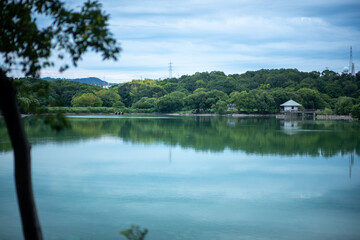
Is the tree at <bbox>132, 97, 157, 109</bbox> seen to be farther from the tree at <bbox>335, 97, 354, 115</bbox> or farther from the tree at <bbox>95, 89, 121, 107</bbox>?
the tree at <bbox>335, 97, 354, 115</bbox>

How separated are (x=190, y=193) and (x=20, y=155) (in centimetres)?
621

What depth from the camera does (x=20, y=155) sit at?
288 centimetres

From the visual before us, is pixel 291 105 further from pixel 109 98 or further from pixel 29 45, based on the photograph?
pixel 29 45

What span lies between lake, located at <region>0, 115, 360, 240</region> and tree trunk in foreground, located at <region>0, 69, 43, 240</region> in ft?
9.76

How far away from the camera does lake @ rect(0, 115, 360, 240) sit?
6410 millimetres

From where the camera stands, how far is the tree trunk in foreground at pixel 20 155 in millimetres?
2795

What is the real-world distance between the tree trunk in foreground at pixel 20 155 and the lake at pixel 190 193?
2.98 m

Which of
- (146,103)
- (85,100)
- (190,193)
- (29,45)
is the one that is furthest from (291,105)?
(29,45)

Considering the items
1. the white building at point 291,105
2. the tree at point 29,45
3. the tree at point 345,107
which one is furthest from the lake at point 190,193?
the white building at point 291,105

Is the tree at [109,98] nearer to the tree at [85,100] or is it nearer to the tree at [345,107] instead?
the tree at [85,100]

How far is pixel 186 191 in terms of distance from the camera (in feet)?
29.2

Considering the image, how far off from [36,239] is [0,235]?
378 centimetres

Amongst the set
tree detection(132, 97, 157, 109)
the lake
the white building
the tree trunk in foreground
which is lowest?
the lake

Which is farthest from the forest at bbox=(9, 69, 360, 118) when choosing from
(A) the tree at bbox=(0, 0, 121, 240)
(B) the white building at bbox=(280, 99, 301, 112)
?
(A) the tree at bbox=(0, 0, 121, 240)
